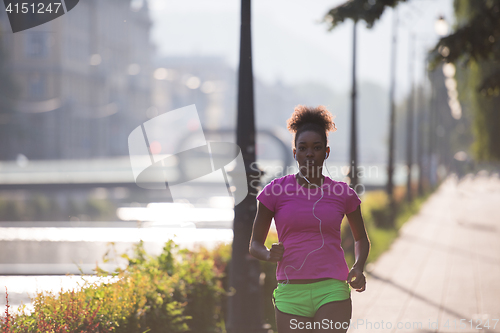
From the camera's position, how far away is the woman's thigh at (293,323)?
3.32 m

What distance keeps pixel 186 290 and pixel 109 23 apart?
83592 millimetres

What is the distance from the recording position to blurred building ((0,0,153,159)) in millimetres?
60031

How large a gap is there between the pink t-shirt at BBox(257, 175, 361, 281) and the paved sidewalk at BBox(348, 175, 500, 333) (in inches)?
161

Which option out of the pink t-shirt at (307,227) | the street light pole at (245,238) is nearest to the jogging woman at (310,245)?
the pink t-shirt at (307,227)

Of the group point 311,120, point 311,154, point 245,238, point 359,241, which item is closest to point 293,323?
point 359,241

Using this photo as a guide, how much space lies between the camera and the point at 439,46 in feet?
37.4

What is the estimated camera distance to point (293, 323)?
10.9 feet

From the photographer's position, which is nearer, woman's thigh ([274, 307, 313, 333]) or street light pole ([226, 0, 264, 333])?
woman's thigh ([274, 307, 313, 333])

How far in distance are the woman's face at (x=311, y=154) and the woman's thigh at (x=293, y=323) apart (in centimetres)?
74

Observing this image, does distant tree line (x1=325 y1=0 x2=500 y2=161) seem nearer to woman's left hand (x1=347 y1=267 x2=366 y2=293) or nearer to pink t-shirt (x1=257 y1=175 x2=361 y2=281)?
→ pink t-shirt (x1=257 y1=175 x2=361 y2=281)

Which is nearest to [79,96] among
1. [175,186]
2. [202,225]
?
[175,186]

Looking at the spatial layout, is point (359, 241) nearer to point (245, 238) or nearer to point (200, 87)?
point (245, 238)

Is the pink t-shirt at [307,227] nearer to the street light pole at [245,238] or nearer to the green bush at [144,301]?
the green bush at [144,301]

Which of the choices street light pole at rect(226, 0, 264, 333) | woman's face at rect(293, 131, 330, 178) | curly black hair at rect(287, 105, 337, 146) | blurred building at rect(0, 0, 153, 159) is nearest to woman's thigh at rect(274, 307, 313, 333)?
woman's face at rect(293, 131, 330, 178)
